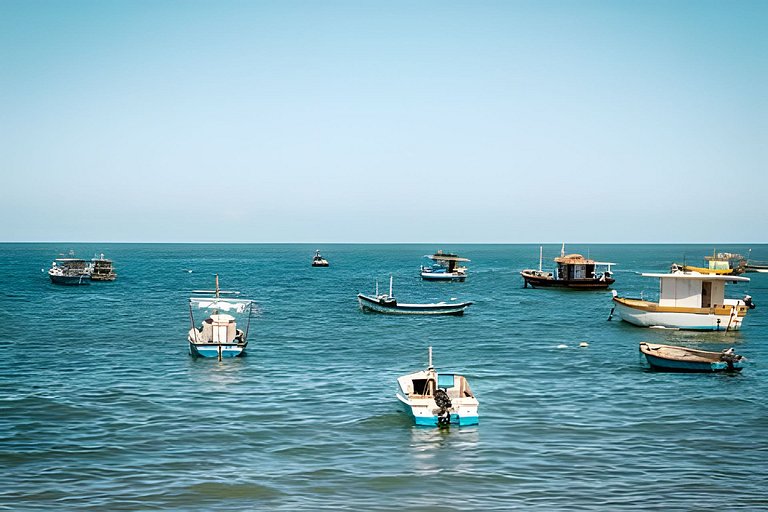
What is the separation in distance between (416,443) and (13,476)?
1569cm

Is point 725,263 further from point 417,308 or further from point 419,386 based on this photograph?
point 419,386

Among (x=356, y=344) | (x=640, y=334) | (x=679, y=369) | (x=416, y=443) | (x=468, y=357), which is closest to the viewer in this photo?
(x=416, y=443)

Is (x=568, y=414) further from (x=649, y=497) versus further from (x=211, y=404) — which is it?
(x=211, y=404)

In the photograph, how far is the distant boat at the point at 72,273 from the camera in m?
132

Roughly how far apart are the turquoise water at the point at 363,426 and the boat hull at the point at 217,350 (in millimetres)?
1043

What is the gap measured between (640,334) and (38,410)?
52.0 m

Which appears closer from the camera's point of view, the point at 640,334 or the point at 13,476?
the point at 13,476

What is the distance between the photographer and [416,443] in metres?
32.5

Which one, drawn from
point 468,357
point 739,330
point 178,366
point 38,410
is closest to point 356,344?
point 468,357

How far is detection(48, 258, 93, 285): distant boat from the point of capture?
13246 centimetres

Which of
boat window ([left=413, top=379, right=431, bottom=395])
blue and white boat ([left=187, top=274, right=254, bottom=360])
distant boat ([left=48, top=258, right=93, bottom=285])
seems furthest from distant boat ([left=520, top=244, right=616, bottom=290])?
boat window ([left=413, top=379, right=431, bottom=395])

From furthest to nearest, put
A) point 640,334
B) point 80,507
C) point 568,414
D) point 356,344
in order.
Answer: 1. point 640,334
2. point 356,344
3. point 568,414
4. point 80,507

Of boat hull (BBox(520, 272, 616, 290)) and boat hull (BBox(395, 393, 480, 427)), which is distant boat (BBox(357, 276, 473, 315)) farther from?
boat hull (BBox(395, 393, 480, 427))

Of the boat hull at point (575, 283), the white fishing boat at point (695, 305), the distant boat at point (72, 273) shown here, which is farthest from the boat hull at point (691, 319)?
the distant boat at point (72, 273)
